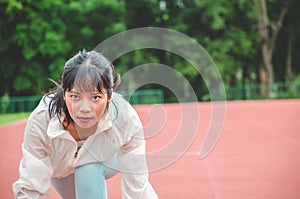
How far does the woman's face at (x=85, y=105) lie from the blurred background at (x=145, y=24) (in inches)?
567

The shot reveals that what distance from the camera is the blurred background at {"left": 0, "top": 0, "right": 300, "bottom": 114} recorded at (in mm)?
18031

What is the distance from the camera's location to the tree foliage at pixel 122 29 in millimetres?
18034

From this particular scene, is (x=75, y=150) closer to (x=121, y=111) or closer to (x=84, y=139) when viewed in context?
(x=84, y=139)

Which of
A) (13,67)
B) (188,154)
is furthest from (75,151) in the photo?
(13,67)

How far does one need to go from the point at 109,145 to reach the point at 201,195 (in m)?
1.60

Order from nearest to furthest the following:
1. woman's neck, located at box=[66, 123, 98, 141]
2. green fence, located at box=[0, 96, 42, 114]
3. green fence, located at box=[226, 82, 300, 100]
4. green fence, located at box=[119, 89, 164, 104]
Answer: woman's neck, located at box=[66, 123, 98, 141] → green fence, located at box=[0, 96, 42, 114] → green fence, located at box=[119, 89, 164, 104] → green fence, located at box=[226, 82, 300, 100]

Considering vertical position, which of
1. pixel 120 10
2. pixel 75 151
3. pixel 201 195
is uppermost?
pixel 120 10

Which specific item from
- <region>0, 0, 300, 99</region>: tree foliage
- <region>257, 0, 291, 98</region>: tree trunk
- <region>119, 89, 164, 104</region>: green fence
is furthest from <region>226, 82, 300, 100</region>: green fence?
<region>119, 89, 164, 104</region>: green fence

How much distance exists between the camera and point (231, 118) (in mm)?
11016

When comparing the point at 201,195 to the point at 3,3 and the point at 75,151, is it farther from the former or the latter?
the point at 3,3

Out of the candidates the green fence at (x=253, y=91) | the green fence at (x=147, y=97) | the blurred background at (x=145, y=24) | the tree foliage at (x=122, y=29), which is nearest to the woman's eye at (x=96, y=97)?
the blurred background at (x=145, y=24)

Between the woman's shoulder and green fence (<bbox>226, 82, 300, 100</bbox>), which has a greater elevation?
green fence (<bbox>226, 82, 300, 100</bbox>)

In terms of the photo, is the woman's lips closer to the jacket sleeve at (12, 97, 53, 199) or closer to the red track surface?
the jacket sleeve at (12, 97, 53, 199)

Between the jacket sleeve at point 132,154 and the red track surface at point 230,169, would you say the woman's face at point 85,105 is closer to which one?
the jacket sleeve at point 132,154
